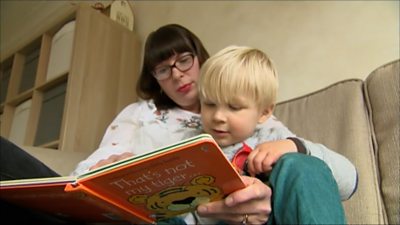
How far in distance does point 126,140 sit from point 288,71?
2.03ft

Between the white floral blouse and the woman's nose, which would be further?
the woman's nose

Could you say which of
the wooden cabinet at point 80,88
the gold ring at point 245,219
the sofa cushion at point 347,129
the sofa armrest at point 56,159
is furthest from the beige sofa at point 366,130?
the wooden cabinet at point 80,88

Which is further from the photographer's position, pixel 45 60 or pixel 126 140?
pixel 45 60

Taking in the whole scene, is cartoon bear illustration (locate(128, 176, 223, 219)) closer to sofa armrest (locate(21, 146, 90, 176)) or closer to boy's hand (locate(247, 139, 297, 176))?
boy's hand (locate(247, 139, 297, 176))

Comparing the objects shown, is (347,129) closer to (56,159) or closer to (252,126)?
(252,126)

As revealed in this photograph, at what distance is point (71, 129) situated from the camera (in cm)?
165

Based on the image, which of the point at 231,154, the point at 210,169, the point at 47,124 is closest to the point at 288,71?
the point at 231,154

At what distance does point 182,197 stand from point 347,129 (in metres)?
0.53

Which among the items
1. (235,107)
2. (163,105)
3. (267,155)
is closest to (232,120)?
(235,107)

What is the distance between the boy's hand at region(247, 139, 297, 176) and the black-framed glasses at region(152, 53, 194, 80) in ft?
1.43

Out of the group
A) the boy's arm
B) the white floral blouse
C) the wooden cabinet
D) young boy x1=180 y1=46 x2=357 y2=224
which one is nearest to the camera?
young boy x1=180 y1=46 x2=357 y2=224

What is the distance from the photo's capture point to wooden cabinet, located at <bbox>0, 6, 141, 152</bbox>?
5.55 ft

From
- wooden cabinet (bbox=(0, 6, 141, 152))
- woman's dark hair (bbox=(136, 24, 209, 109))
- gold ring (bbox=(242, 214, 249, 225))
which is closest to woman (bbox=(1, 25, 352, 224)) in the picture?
woman's dark hair (bbox=(136, 24, 209, 109))

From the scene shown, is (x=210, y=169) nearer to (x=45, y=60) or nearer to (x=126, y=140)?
(x=126, y=140)
